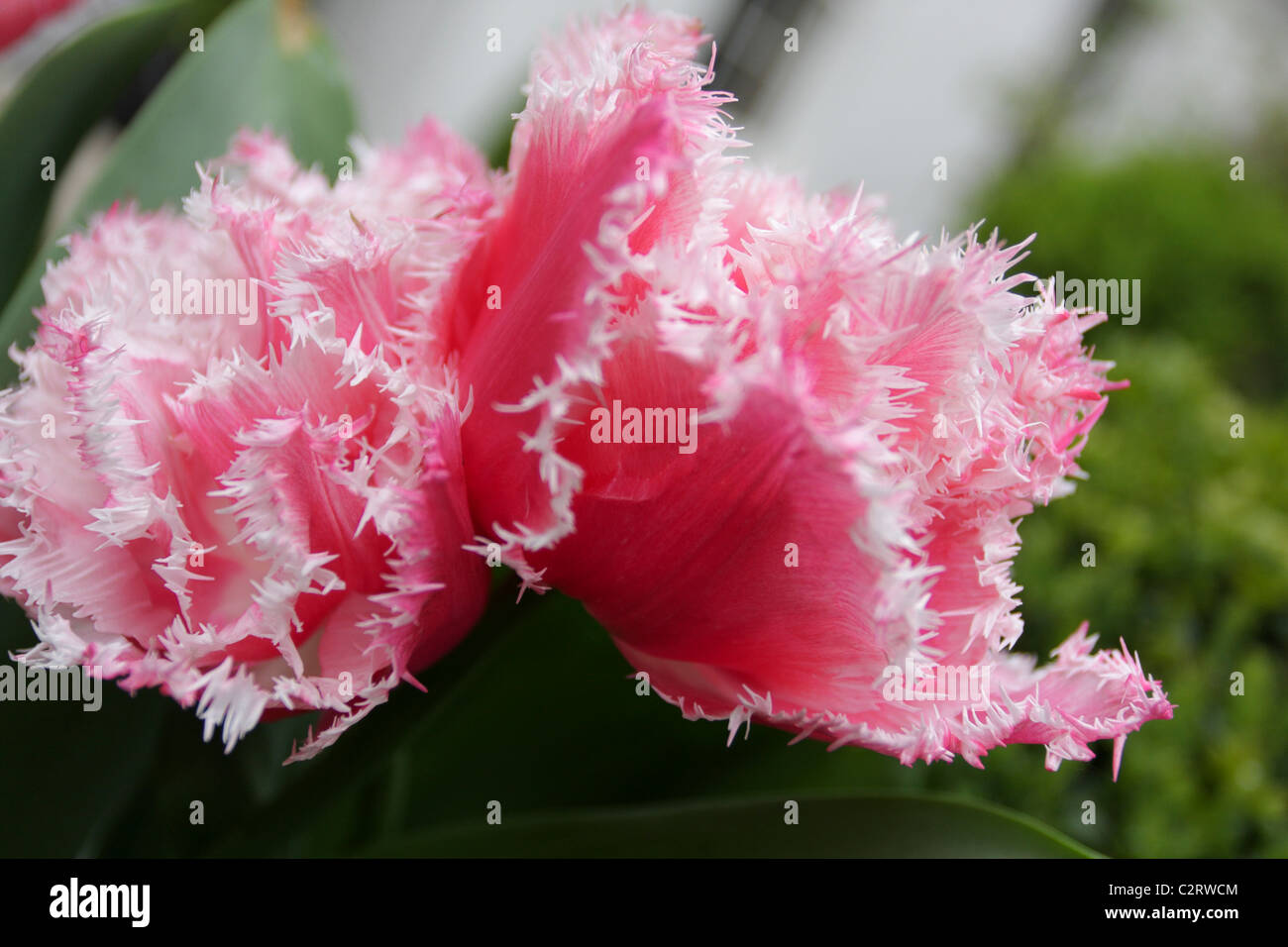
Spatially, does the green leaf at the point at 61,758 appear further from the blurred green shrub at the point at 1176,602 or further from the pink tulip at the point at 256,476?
the blurred green shrub at the point at 1176,602

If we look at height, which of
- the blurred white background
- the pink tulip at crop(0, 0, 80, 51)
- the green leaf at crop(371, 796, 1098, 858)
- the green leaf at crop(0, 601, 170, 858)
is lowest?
the green leaf at crop(371, 796, 1098, 858)

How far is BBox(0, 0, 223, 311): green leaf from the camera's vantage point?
14.7 inches

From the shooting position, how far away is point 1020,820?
0.95 ft

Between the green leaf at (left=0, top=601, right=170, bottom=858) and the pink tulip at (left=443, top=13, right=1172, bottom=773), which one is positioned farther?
the green leaf at (left=0, top=601, right=170, bottom=858)

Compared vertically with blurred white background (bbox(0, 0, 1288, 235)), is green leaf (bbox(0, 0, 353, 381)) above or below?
below

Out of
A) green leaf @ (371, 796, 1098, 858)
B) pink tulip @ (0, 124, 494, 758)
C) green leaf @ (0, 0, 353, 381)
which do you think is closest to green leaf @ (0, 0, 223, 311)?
green leaf @ (0, 0, 353, 381)

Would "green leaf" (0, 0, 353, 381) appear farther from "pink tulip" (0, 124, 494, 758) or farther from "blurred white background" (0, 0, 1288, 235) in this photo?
"blurred white background" (0, 0, 1288, 235)

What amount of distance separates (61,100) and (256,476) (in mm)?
267

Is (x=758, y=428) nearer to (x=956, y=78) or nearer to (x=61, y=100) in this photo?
(x=61, y=100)

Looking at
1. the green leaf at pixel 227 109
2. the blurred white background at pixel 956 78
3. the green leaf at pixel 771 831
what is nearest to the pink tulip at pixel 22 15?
the green leaf at pixel 227 109

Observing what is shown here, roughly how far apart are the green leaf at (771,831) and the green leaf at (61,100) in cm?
31

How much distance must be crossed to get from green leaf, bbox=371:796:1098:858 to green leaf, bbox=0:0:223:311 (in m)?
0.31
